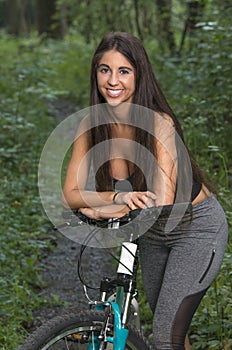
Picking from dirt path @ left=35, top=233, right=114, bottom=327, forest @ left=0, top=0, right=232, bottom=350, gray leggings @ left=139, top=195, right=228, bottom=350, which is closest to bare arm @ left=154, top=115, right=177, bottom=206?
gray leggings @ left=139, top=195, right=228, bottom=350

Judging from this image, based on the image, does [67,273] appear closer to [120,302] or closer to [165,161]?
[120,302]

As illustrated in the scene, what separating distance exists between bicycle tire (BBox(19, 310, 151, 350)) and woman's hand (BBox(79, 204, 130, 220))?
0.39m

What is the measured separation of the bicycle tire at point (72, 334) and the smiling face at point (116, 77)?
3.06 feet

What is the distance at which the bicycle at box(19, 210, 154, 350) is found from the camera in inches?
118

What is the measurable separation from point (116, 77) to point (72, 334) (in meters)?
1.09

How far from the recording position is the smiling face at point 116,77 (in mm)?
3303

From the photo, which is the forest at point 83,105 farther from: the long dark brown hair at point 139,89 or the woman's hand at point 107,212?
the woman's hand at point 107,212

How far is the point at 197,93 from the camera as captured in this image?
8.64 meters

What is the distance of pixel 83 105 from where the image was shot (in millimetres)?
12219

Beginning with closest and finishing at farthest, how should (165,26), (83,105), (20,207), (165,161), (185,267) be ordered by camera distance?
1. (165,161)
2. (185,267)
3. (20,207)
4. (83,105)
5. (165,26)

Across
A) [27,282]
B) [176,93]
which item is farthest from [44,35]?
[27,282]

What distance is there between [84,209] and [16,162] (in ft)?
17.8

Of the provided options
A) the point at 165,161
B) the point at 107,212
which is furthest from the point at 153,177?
the point at 107,212

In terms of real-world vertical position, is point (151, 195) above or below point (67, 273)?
above
